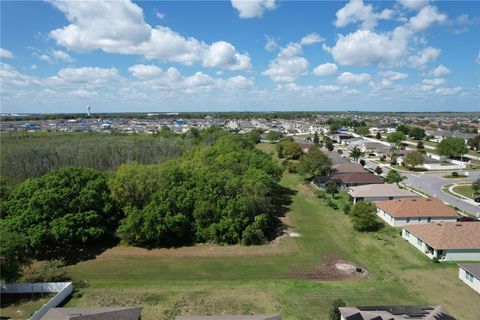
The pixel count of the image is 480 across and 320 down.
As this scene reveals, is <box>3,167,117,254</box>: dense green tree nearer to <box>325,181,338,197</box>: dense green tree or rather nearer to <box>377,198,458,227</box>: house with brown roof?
<box>377,198,458,227</box>: house with brown roof

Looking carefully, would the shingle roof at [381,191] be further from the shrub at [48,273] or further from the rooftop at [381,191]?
the shrub at [48,273]

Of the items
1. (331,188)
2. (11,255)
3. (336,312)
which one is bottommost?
(336,312)

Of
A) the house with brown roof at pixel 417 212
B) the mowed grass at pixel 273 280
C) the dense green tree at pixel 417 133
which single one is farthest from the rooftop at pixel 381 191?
the dense green tree at pixel 417 133

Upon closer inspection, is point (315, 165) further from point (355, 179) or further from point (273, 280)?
point (273, 280)

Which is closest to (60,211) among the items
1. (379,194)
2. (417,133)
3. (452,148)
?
(379,194)

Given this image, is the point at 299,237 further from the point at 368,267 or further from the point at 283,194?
the point at 283,194

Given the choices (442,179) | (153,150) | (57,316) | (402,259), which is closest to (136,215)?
(57,316)
